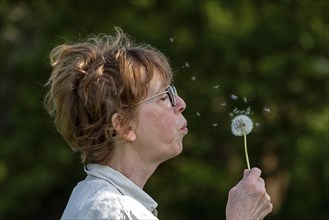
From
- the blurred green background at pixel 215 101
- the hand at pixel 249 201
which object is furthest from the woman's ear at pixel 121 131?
the blurred green background at pixel 215 101

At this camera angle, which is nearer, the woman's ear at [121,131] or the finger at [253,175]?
the finger at [253,175]

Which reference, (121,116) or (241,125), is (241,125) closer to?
(241,125)

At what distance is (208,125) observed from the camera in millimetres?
14297

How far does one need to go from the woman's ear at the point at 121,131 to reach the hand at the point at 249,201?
0.41 m

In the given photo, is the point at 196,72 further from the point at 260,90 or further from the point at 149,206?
the point at 149,206

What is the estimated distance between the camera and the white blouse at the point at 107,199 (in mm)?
3086

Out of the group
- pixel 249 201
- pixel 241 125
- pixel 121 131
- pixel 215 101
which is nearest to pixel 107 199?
pixel 121 131

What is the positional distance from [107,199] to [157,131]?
0.41 meters

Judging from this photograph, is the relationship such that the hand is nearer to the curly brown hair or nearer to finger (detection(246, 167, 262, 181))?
finger (detection(246, 167, 262, 181))

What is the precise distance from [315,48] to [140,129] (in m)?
Result: 11.3

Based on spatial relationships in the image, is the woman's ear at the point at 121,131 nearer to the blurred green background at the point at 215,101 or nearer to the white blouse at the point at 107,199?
the white blouse at the point at 107,199

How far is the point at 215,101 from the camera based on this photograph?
46.2 feet

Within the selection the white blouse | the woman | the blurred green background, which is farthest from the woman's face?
the blurred green background

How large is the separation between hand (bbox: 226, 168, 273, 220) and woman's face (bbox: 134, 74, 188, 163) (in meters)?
0.30
